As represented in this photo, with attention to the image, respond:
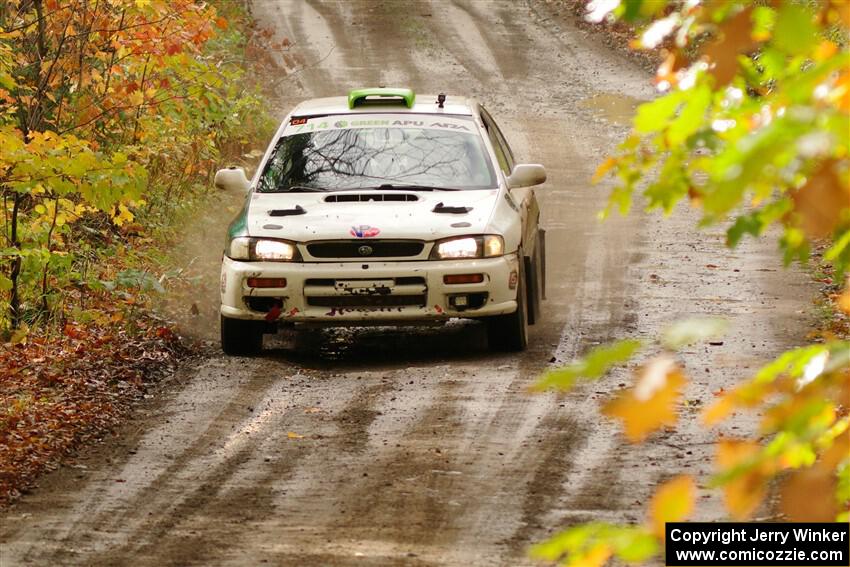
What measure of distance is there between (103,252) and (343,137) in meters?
3.93

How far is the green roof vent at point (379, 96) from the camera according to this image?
10742 millimetres

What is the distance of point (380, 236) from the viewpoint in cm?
916

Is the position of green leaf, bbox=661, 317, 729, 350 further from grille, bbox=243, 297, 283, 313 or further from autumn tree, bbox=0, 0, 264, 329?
grille, bbox=243, 297, 283, 313

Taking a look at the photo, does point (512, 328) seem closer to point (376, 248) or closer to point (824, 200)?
point (376, 248)

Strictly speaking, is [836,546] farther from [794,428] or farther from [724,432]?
[724,432]

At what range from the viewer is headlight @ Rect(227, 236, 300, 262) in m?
9.30

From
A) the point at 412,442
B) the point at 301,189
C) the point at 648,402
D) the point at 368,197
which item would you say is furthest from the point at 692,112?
the point at 301,189

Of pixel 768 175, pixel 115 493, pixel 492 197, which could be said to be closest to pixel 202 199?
pixel 492 197

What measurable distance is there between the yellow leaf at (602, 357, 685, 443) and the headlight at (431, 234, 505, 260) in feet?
23.8

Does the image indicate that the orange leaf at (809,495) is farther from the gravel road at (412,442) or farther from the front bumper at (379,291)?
the front bumper at (379,291)

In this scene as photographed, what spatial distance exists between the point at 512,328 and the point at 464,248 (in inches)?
27.9

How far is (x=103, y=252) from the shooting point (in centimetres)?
1332

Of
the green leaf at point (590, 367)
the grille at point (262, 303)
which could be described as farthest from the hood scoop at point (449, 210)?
the green leaf at point (590, 367)

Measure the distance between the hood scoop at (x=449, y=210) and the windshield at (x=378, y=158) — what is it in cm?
47
